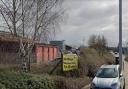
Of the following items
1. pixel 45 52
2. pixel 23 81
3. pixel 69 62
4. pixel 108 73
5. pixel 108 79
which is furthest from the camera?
pixel 45 52

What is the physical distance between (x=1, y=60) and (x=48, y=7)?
8.44 metres

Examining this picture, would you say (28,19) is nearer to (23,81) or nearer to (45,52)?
(23,81)

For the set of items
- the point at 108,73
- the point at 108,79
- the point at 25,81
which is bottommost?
the point at 108,79

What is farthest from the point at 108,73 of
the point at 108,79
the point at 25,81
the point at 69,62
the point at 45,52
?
the point at 45,52

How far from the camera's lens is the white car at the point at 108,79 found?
18.0m

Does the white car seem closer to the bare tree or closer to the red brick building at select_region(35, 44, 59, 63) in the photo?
the bare tree

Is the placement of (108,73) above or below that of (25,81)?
below

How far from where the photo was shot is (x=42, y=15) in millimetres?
20938

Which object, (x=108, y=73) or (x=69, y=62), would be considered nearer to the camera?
(x=108, y=73)

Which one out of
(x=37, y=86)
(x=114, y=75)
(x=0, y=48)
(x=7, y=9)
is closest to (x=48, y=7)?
(x=7, y=9)

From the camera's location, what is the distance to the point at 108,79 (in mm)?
18828

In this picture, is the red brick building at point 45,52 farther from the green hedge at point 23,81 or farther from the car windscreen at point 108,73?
the green hedge at point 23,81

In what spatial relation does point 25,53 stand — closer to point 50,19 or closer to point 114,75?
point 50,19

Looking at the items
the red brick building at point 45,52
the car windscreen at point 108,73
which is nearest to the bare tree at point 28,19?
the car windscreen at point 108,73
